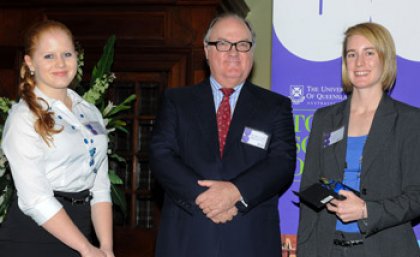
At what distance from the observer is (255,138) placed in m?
3.30

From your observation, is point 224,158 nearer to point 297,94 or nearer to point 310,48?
point 297,94

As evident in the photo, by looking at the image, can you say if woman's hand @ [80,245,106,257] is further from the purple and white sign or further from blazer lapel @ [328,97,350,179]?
the purple and white sign

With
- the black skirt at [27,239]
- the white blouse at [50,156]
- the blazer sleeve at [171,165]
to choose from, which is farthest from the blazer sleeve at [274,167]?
the black skirt at [27,239]

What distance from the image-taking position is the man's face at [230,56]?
341cm

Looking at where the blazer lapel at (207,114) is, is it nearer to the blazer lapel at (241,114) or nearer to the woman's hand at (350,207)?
the blazer lapel at (241,114)

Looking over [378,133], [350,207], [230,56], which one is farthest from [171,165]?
[378,133]

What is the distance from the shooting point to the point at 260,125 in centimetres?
333

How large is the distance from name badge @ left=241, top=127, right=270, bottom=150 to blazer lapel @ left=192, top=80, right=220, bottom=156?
14cm

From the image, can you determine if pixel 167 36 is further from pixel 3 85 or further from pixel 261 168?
pixel 261 168

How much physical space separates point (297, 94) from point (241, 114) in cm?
79

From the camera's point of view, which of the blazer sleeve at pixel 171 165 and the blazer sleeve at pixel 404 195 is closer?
the blazer sleeve at pixel 404 195

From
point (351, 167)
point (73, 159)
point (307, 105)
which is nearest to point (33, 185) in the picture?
point (73, 159)

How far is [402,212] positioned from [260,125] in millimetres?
811

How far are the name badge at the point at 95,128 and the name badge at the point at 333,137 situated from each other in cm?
108
